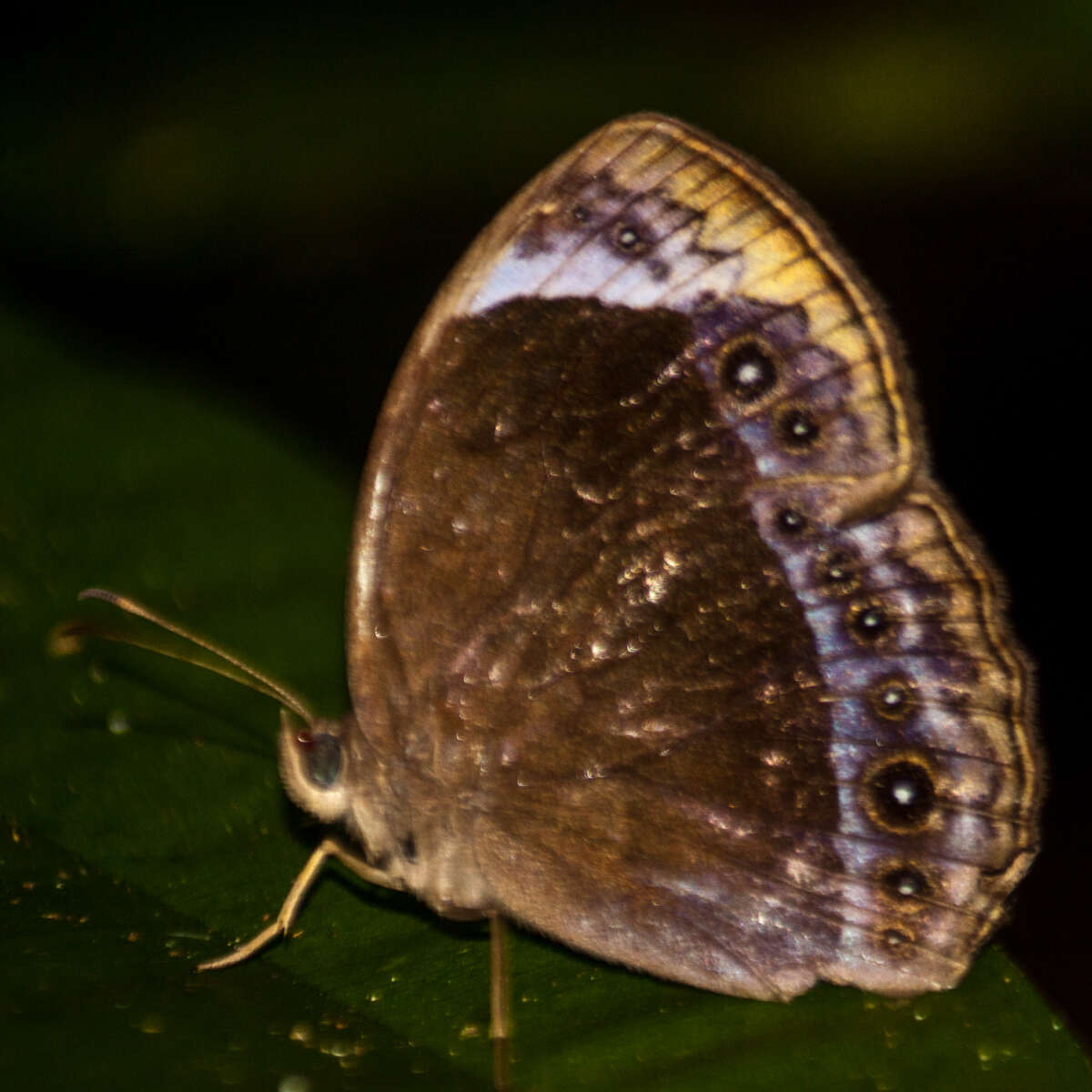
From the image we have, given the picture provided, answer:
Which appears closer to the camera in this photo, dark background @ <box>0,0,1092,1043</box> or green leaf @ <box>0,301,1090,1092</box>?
green leaf @ <box>0,301,1090,1092</box>

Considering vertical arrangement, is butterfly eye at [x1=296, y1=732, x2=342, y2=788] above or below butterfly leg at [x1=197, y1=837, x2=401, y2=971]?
above

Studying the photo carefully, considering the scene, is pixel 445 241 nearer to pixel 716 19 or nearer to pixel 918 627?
pixel 716 19

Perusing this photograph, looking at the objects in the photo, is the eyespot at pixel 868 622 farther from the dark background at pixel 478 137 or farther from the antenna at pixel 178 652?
the dark background at pixel 478 137

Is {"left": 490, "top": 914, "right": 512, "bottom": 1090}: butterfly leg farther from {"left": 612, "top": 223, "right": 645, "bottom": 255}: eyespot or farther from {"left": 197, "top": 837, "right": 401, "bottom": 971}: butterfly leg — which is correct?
{"left": 612, "top": 223, "right": 645, "bottom": 255}: eyespot

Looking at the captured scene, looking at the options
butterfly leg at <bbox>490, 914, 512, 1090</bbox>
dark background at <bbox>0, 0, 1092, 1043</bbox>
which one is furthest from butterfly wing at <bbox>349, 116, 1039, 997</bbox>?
dark background at <bbox>0, 0, 1092, 1043</bbox>

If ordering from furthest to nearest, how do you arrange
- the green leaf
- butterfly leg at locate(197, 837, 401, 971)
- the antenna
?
the antenna < butterfly leg at locate(197, 837, 401, 971) < the green leaf

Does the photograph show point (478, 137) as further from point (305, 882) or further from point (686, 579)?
point (305, 882)

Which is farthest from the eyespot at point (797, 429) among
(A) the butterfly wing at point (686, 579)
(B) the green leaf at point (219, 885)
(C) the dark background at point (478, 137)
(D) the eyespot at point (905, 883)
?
(C) the dark background at point (478, 137)
